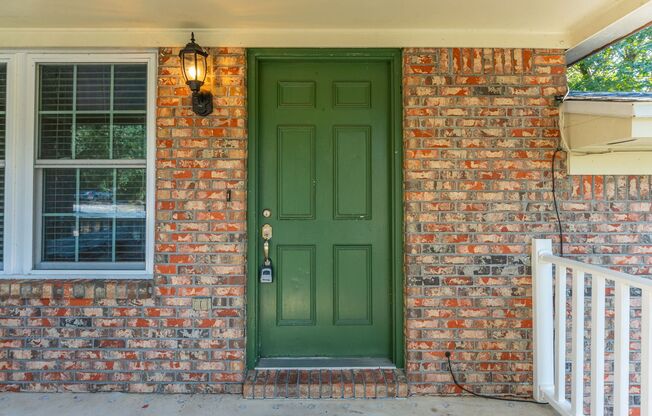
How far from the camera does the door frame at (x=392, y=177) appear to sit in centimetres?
265

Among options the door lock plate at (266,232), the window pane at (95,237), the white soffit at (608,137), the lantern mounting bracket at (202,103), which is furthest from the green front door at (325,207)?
the white soffit at (608,137)

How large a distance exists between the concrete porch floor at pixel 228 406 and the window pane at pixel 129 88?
194 cm

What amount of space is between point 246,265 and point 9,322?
161 centimetres

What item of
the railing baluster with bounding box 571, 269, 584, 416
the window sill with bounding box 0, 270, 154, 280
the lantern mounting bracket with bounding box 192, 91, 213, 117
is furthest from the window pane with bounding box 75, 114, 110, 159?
the railing baluster with bounding box 571, 269, 584, 416

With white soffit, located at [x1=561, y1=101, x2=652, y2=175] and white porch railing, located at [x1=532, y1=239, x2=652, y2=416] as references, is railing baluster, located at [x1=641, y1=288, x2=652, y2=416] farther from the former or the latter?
white soffit, located at [x1=561, y1=101, x2=652, y2=175]

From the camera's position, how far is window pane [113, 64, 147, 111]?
8.86 feet

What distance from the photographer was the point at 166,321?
257cm

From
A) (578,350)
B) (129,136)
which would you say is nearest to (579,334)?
(578,350)

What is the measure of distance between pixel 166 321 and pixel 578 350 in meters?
2.52

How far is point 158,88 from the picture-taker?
103 inches

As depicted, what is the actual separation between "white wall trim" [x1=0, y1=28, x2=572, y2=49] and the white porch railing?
140cm

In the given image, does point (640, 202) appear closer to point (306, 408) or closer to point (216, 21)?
point (306, 408)

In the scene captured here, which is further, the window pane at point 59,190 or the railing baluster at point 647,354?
the window pane at point 59,190

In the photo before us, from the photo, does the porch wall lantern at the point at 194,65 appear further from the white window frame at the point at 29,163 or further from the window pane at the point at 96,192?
the window pane at the point at 96,192
